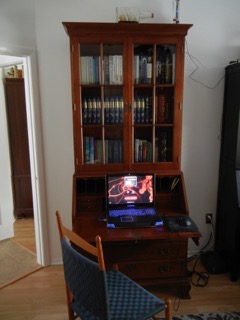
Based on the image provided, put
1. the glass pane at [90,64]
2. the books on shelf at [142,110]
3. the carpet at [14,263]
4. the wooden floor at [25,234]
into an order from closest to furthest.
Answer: the glass pane at [90,64]
the books on shelf at [142,110]
the carpet at [14,263]
the wooden floor at [25,234]

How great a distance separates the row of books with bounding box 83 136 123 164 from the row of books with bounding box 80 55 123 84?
1.46ft

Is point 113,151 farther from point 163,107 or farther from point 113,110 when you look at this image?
point 163,107

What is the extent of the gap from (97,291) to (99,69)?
1.48 m

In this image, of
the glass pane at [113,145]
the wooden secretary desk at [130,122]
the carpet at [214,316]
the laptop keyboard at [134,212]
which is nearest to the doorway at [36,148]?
the wooden secretary desk at [130,122]

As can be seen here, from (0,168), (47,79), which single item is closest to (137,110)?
(47,79)

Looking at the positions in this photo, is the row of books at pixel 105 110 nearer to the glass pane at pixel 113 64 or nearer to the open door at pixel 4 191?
the glass pane at pixel 113 64

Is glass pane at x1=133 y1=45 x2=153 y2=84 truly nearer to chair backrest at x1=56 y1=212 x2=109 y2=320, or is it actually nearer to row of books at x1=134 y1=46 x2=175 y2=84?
row of books at x1=134 y1=46 x2=175 y2=84

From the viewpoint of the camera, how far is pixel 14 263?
2432 millimetres

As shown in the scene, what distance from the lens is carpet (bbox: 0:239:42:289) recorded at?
223 centimetres

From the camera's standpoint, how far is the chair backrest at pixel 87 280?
3.52ft

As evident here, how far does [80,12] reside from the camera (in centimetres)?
204

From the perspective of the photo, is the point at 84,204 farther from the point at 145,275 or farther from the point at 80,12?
the point at 80,12

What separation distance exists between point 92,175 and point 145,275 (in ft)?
2.80

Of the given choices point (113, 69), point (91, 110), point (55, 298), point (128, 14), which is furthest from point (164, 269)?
point (128, 14)
